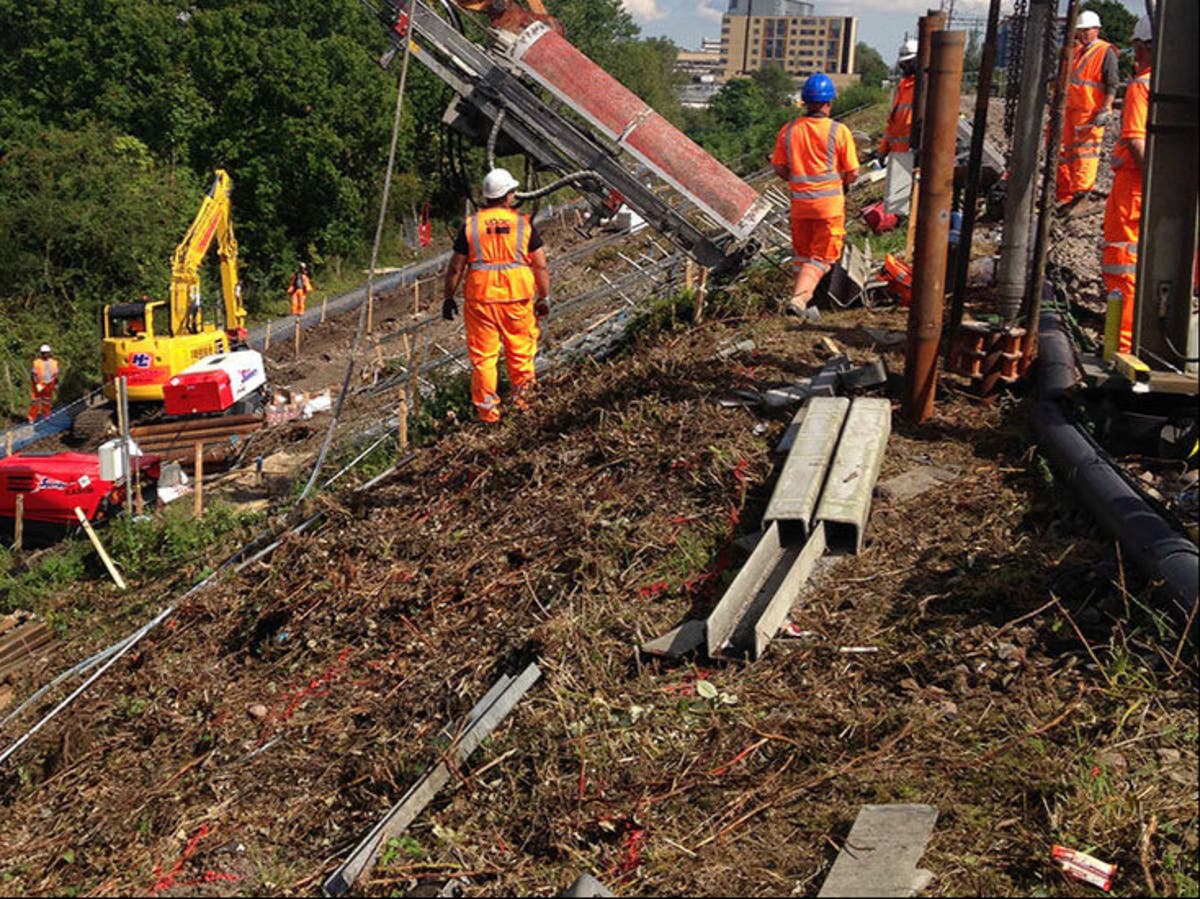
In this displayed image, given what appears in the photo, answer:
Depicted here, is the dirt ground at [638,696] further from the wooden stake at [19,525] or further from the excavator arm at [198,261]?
the excavator arm at [198,261]

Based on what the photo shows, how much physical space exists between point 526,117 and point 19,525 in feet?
23.9

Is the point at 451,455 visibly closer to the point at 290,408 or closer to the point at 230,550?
the point at 230,550

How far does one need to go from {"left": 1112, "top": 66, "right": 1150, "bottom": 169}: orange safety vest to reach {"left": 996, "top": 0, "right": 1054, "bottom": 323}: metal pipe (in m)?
0.92

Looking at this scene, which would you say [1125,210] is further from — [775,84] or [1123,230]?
[775,84]

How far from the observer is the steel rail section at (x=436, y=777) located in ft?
13.9

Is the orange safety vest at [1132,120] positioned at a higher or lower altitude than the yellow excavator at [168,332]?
higher

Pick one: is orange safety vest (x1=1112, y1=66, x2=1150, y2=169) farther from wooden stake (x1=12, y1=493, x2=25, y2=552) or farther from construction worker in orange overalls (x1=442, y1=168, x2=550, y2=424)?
wooden stake (x1=12, y1=493, x2=25, y2=552)

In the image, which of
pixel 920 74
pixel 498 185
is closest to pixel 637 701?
pixel 498 185

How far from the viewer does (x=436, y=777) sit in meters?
4.56

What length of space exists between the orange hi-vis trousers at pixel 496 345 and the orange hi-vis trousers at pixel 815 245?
2004 millimetres

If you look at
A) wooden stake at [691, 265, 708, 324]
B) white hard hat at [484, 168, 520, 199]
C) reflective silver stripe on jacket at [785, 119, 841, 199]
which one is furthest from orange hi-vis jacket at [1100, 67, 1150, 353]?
white hard hat at [484, 168, 520, 199]

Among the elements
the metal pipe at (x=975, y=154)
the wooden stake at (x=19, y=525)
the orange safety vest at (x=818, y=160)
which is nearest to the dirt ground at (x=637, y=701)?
the metal pipe at (x=975, y=154)

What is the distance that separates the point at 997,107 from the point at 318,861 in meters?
22.7

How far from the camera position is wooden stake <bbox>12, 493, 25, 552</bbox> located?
530 inches
